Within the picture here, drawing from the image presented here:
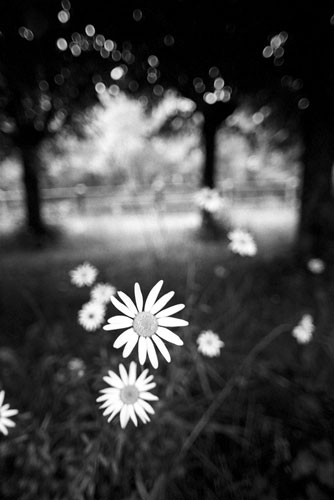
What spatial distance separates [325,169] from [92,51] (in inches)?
101

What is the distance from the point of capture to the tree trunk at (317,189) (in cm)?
334

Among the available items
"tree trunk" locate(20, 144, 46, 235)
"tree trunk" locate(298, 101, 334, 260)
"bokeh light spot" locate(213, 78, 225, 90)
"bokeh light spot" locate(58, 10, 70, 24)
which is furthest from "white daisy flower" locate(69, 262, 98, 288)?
"tree trunk" locate(20, 144, 46, 235)

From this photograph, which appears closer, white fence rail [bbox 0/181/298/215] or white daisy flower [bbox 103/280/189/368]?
white daisy flower [bbox 103/280/189/368]

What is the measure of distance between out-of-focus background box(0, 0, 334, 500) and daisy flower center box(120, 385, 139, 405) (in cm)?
21

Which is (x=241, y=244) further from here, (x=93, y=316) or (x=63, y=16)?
(x=63, y=16)

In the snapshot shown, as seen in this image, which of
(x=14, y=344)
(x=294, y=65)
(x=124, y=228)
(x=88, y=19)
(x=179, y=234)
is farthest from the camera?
(x=124, y=228)

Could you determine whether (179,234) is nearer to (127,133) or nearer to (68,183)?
(127,133)

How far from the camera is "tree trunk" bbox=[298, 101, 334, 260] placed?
334 cm

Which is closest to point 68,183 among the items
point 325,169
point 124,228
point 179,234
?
point 124,228

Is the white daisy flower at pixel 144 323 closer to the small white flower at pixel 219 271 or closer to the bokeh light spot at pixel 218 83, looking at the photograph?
the small white flower at pixel 219 271

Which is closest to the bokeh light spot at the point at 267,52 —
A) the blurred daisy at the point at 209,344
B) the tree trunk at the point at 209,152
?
the blurred daisy at the point at 209,344

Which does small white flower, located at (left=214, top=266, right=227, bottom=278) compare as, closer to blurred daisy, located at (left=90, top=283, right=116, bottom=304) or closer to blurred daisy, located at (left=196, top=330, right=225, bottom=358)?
blurred daisy, located at (left=196, top=330, right=225, bottom=358)

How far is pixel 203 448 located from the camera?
1.49 m

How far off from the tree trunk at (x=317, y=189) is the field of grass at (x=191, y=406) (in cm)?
34
